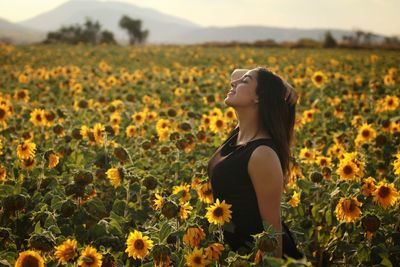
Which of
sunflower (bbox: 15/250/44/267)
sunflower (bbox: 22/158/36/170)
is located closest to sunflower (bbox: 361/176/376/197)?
sunflower (bbox: 15/250/44/267)

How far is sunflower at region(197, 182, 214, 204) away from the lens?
3410 mm

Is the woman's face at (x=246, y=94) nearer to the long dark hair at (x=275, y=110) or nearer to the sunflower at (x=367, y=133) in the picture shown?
the long dark hair at (x=275, y=110)

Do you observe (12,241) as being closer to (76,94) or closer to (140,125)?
(140,125)

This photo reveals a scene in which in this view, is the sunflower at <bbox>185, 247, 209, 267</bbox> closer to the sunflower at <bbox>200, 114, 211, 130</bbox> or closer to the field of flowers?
the field of flowers

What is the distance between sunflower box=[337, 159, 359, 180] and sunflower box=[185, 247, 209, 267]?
5.72 ft

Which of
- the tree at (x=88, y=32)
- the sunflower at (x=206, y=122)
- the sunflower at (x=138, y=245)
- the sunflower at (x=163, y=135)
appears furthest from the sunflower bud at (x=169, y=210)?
the tree at (x=88, y=32)

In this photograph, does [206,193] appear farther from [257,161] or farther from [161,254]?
[161,254]

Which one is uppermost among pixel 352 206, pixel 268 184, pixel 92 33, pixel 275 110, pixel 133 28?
pixel 133 28

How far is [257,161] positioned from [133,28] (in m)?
68.6

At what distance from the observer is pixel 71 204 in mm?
3143

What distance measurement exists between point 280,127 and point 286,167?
0.28 m

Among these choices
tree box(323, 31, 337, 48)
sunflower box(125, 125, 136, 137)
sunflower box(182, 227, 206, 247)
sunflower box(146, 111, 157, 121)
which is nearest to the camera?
sunflower box(182, 227, 206, 247)

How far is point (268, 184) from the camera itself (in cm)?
289

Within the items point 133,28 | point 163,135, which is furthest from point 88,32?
point 163,135
